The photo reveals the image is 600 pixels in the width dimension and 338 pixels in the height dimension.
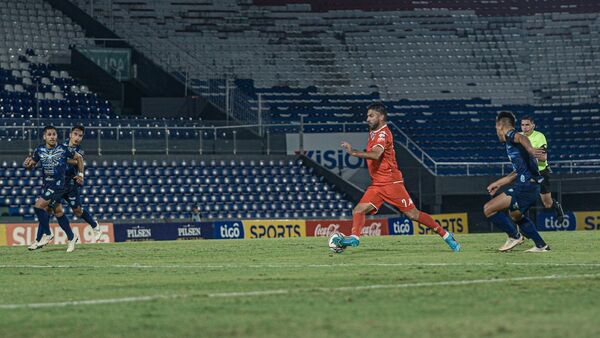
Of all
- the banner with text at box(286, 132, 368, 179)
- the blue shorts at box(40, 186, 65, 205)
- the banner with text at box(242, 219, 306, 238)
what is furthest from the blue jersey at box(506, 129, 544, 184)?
the banner with text at box(286, 132, 368, 179)

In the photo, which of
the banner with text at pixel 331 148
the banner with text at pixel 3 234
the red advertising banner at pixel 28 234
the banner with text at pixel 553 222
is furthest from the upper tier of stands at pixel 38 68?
the banner with text at pixel 553 222

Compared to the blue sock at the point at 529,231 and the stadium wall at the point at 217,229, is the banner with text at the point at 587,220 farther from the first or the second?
the blue sock at the point at 529,231

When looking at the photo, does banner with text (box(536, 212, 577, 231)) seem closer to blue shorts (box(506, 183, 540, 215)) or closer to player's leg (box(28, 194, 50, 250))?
player's leg (box(28, 194, 50, 250))

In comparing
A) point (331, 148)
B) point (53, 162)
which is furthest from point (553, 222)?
point (53, 162)

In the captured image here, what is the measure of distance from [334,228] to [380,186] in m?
18.1

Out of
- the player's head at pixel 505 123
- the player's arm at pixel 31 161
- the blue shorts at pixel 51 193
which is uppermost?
the player's head at pixel 505 123

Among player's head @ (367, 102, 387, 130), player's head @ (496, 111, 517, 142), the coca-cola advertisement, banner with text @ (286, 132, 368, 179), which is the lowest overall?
the coca-cola advertisement

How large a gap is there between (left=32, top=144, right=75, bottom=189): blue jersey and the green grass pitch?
4108 mm

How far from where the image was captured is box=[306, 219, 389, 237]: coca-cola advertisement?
36.7 metres

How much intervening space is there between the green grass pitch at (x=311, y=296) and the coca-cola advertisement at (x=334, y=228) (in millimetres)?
18231

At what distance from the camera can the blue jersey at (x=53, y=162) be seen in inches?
875

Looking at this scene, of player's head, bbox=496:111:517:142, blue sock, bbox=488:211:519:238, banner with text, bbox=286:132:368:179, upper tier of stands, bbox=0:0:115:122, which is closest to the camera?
player's head, bbox=496:111:517:142

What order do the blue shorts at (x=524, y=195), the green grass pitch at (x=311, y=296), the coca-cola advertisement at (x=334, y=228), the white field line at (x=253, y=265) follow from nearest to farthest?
the green grass pitch at (x=311, y=296) → the white field line at (x=253, y=265) → the blue shorts at (x=524, y=195) → the coca-cola advertisement at (x=334, y=228)

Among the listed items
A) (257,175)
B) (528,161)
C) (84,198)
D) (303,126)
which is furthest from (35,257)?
(303,126)
